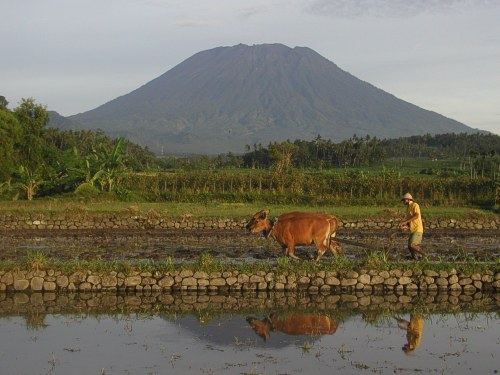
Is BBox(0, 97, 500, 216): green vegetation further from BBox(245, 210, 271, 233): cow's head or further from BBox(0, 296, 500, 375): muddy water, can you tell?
BBox(0, 296, 500, 375): muddy water

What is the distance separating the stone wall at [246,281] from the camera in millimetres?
12664

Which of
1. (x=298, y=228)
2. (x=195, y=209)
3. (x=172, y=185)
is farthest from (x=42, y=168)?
(x=298, y=228)

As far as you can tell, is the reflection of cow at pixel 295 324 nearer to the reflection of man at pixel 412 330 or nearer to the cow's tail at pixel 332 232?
the reflection of man at pixel 412 330

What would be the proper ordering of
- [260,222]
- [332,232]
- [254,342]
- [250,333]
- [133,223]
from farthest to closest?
[133,223]
[332,232]
[260,222]
[250,333]
[254,342]

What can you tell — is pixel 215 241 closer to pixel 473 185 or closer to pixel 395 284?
pixel 395 284

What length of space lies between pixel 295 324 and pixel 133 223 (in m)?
16.2

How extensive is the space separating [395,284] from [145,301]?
4460mm

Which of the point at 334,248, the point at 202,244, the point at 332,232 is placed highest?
the point at 332,232

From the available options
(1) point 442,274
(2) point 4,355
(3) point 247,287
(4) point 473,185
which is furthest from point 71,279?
(4) point 473,185

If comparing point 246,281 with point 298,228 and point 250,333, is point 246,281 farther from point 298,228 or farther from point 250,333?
point 250,333

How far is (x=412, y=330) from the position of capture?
1009 centimetres

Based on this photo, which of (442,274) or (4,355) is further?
(442,274)

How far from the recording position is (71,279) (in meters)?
12.7

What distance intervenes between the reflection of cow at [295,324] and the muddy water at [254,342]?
1 cm
